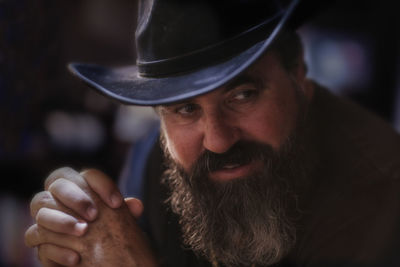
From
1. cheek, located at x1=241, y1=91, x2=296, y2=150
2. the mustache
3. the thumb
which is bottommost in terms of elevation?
the thumb

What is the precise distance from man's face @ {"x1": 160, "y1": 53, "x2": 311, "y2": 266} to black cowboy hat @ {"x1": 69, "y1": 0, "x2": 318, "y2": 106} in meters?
0.14

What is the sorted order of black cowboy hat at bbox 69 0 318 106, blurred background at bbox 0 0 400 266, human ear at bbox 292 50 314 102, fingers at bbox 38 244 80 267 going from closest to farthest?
black cowboy hat at bbox 69 0 318 106 < fingers at bbox 38 244 80 267 < human ear at bbox 292 50 314 102 < blurred background at bbox 0 0 400 266

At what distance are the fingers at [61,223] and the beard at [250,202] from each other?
41 centimetres

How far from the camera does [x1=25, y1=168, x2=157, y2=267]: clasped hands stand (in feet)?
3.86

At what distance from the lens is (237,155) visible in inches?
49.9

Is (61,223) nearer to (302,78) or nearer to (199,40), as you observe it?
(199,40)

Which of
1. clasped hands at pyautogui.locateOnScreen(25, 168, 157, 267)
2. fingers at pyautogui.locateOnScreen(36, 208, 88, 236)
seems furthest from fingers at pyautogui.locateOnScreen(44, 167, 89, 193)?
fingers at pyautogui.locateOnScreen(36, 208, 88, 236)

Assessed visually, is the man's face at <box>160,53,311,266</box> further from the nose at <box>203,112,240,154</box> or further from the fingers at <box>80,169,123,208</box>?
the fingers at <box>80,169,123,208</box>

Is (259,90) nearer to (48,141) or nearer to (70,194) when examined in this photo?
(70,194)

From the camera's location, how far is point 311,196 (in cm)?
146

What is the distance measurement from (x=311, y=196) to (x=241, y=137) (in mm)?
403

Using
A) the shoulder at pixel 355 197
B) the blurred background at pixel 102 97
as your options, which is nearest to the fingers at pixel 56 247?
the shoulder at pixel 355 197

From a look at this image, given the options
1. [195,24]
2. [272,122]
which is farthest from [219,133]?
[195,24]

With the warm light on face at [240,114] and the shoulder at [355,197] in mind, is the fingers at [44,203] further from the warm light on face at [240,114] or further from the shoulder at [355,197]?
the shoulder at [355,197]
